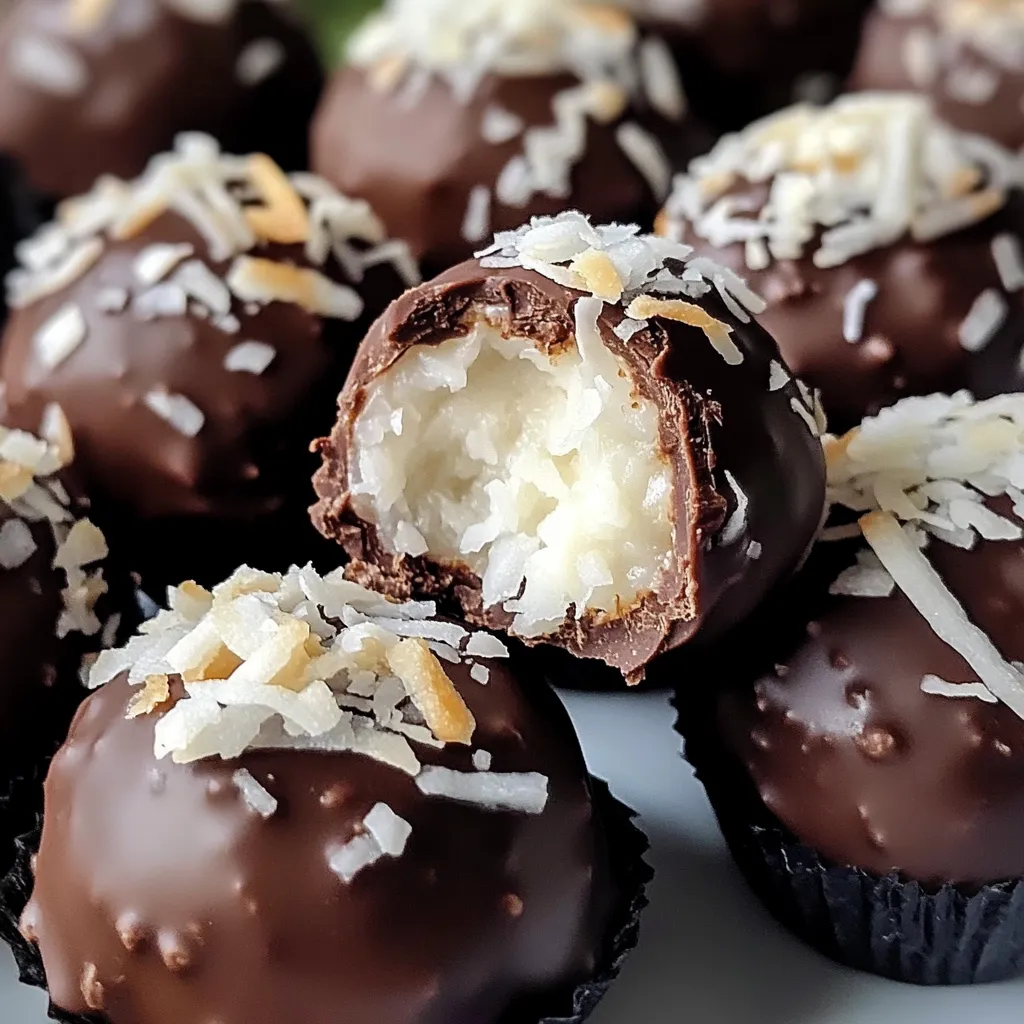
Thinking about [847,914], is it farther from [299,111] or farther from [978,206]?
[299,111]

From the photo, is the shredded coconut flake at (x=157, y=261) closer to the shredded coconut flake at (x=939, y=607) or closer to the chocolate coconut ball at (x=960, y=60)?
the shredded coconut flake at (x=939, y=607)

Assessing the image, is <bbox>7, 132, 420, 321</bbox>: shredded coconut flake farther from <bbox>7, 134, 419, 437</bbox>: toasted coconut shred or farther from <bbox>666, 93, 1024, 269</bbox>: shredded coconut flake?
<bbox>666, 93, 1024, 269</bbox>: shredded coconut flake

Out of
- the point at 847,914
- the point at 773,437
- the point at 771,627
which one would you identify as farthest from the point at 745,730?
the point at 773,437

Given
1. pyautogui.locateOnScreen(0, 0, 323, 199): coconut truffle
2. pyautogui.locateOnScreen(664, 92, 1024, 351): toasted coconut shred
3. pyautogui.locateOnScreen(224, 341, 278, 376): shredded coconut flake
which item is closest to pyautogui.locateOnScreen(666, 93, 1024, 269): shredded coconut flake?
pyautogui.locateOnScreen(664, 92, 1024, 351): toasted coconut shred

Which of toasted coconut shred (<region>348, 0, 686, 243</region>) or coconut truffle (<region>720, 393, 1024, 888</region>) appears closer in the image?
coconut truffle (<region>720, 393, 1024, 888</region>)

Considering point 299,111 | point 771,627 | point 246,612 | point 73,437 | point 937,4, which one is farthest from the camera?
point 299,111

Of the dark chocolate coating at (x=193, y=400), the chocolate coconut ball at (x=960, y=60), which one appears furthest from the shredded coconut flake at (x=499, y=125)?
the chocolate coconut ball at (x=960, y=60)

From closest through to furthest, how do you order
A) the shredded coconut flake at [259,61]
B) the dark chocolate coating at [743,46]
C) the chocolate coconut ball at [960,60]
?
1. the chocolate coconut ball at [960,60]
2. the shredded coconut flake at [259,61]
3. the dark chocolate coating at [743,46]
